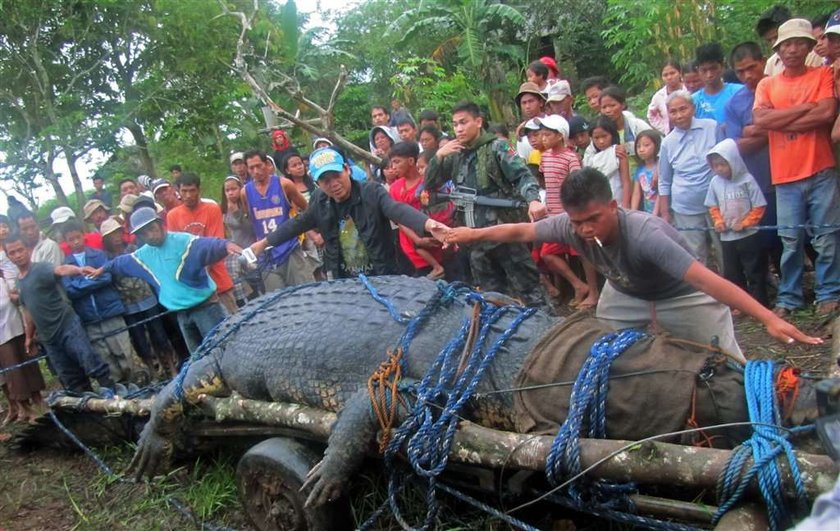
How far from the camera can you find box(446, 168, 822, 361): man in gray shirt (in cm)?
294

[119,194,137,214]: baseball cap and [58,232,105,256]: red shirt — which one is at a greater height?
[119,194,137,214]: baseball cap

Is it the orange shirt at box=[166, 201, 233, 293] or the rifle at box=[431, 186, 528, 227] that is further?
the orange shirt at box=[166, 201, 233, 293]

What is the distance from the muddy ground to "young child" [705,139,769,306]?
16.2 inches

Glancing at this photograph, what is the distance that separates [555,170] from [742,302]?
3209mm

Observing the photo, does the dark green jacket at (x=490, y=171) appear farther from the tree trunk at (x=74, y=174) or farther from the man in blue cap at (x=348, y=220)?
the tree trunk at (x=74, y=174)

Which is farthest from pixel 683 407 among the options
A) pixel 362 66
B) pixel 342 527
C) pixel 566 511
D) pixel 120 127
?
pixel 362 66

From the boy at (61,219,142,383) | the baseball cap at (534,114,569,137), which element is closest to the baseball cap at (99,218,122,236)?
the boy at (61,219,142,383)

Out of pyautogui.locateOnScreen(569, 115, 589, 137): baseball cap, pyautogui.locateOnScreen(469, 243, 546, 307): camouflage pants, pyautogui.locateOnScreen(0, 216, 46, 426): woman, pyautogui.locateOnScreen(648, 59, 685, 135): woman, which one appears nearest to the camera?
pyautogui.locateOnScreen(469, 243, 546, 307): camouflage pants

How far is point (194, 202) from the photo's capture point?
6.57 meters

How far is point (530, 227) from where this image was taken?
12.2 feet

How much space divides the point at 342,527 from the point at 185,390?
130 centimetres

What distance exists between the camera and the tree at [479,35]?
1509 cm

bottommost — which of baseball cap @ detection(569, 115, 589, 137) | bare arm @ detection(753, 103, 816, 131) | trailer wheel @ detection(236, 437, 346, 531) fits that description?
trailer wheel @ detection(236, 437, 346, 531)

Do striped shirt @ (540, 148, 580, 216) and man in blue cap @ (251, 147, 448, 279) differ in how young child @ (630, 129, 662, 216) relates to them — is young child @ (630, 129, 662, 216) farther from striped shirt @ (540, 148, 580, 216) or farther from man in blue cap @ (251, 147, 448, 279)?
man in blue cap @ (251, 147, 448, 279)
